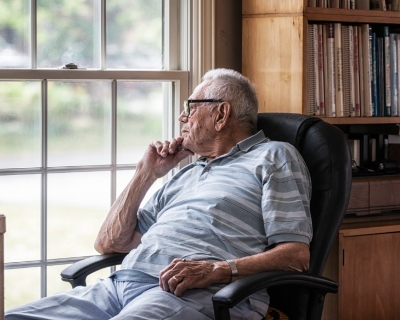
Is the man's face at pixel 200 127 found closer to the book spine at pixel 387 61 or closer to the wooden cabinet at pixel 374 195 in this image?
the wooden cabinet at pixel 374 195

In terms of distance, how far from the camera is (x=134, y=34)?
9.63 feet

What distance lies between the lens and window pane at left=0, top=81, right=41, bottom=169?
274cm

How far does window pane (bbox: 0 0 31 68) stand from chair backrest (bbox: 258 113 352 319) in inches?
43.7

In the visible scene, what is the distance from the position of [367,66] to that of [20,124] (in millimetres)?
1425

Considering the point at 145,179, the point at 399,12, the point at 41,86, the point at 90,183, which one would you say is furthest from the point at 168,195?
the point at 399,12

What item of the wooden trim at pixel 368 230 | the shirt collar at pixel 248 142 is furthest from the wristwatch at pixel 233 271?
the wooden trim at pixel 368 230

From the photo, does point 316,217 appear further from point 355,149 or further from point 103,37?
point 103,37

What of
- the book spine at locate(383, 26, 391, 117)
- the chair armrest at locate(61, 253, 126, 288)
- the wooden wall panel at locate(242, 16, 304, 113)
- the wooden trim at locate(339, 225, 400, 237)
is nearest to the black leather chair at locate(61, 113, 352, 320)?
the chair armrest at locate(61, 253, 126, 288)

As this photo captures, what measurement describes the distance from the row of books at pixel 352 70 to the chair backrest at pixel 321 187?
1.72ft

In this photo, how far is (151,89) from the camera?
9.78ft

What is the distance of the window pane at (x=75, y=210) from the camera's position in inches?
112

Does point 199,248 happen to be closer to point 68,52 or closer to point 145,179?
point 145,179

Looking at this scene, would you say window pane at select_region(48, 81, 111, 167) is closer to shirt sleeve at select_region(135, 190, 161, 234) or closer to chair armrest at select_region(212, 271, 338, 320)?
shirt sleeve at select_region(135, 190, 161, 234)

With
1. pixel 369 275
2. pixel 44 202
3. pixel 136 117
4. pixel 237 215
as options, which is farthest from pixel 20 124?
pixel 369 275
